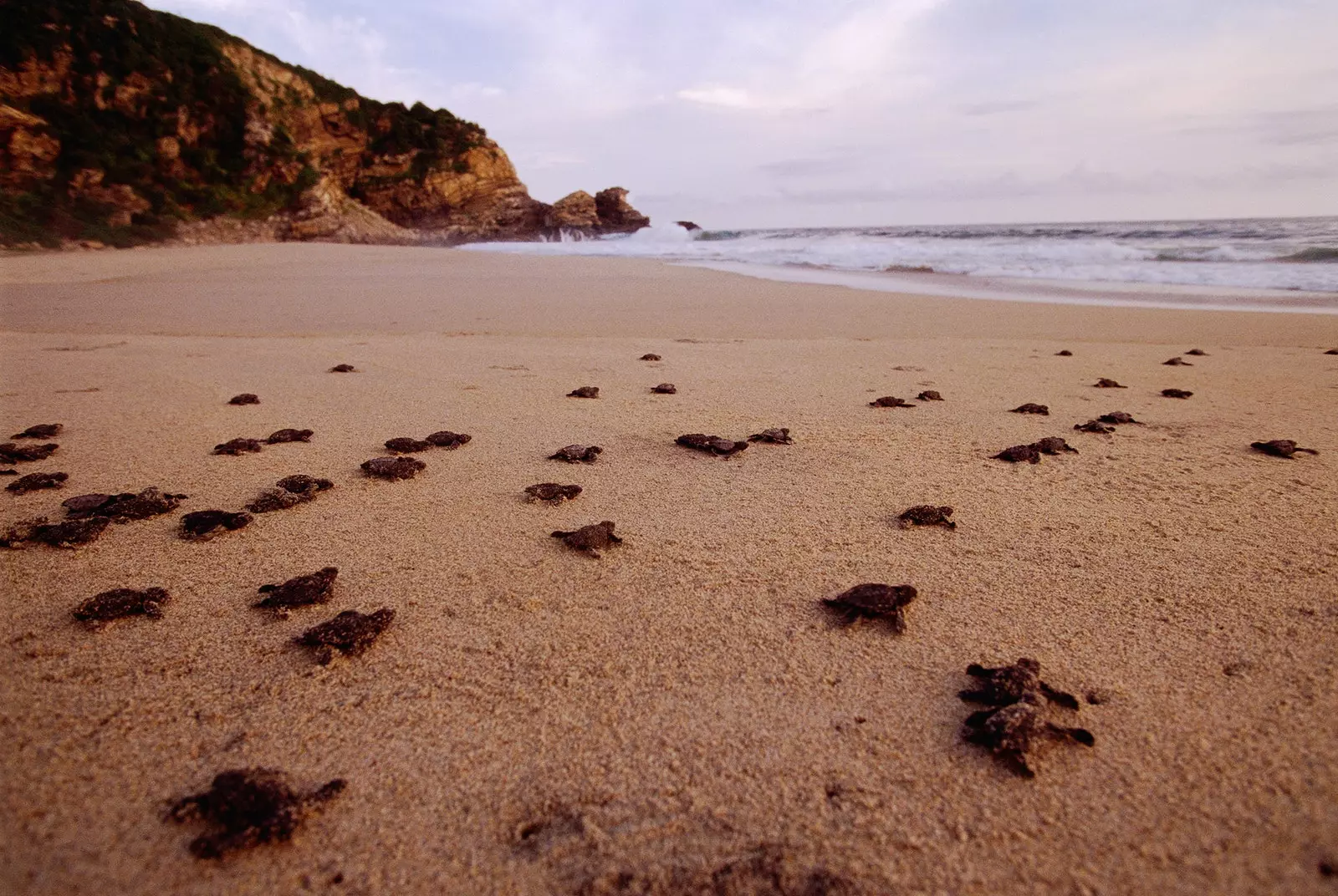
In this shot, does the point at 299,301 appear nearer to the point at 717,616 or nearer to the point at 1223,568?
the point at 717,616

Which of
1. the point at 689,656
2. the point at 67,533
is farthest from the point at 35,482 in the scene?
the point at 689,656

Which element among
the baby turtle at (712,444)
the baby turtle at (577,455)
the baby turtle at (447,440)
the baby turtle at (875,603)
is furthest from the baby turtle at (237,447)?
the baby turtle at (875,603)

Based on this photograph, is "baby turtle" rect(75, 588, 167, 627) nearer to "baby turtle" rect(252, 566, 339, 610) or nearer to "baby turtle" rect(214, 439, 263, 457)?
"baby turtle" rect(252, 566, 339, 610)

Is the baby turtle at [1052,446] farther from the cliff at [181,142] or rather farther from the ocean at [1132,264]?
the cliff at [181,142]

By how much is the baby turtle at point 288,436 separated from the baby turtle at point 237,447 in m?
0.09

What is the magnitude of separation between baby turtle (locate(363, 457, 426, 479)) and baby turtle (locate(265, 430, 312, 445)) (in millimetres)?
620

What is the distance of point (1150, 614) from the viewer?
5.98 feet

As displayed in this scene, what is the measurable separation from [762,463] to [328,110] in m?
35.0

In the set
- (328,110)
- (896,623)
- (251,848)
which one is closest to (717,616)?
(896,623)

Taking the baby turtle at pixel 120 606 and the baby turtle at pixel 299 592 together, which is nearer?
the baby turtle at pixel 120 606

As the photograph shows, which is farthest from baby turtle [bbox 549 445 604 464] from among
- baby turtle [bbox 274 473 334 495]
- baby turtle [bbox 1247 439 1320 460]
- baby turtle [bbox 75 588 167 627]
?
baby turtle [bbox 1247 439 1320 460]

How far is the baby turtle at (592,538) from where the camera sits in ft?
7.18

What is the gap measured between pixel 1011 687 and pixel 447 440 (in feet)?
8.42

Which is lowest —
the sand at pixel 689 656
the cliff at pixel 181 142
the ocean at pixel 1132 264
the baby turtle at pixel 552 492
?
the sand at pixel 689 656
